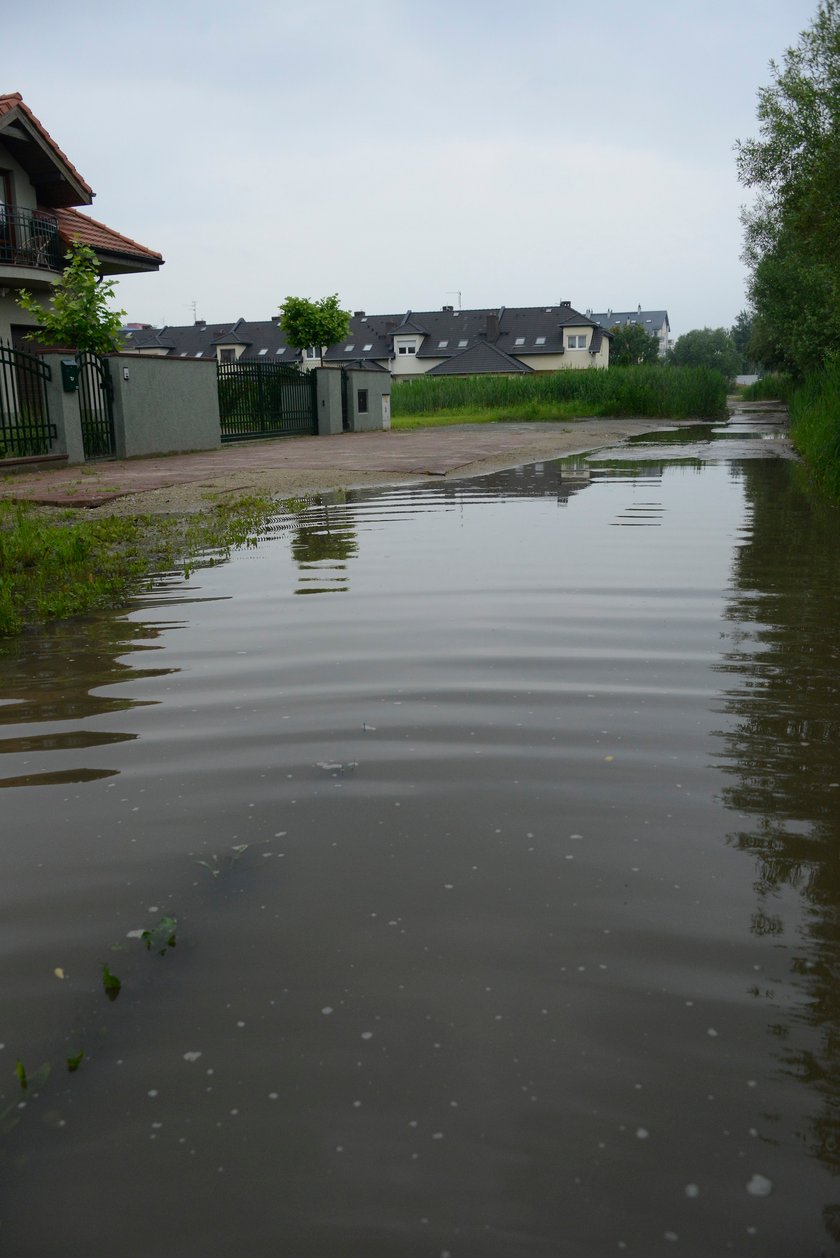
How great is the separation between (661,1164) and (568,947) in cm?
72

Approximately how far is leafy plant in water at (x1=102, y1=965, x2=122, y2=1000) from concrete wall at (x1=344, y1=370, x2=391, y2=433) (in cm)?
2973

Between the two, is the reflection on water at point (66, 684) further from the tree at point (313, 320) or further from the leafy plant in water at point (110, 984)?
the tree at point (313, 320)

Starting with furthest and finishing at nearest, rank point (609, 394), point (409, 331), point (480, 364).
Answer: point (409, 331) → point (480, 364) → point (609, 394)

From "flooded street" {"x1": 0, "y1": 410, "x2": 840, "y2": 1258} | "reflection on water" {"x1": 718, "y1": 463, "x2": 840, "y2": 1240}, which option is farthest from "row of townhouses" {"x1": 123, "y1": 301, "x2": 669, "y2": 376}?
"flooded street" {"x1": 0, "y1": 410, "x2": 840, "y2": 1258}

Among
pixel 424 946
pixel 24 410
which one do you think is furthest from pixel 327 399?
pixel 424 946

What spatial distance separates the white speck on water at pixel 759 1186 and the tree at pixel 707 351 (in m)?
139

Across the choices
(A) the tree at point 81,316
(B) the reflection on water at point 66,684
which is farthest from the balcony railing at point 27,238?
(B) the reflection on water at point 66,684

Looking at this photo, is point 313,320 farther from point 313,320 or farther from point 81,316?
point 81,316

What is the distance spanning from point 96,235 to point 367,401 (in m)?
9.21

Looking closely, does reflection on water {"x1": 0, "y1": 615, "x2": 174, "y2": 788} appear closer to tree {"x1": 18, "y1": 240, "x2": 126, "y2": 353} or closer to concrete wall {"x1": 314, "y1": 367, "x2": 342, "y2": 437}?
tree {"x1": 18, "y1": 240, "x2": 126, "y2": 353}

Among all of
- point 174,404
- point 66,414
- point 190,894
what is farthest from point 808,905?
point 174,404

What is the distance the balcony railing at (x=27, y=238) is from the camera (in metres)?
23.3

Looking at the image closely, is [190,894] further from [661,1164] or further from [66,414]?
[66,414]

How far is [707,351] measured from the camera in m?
137
